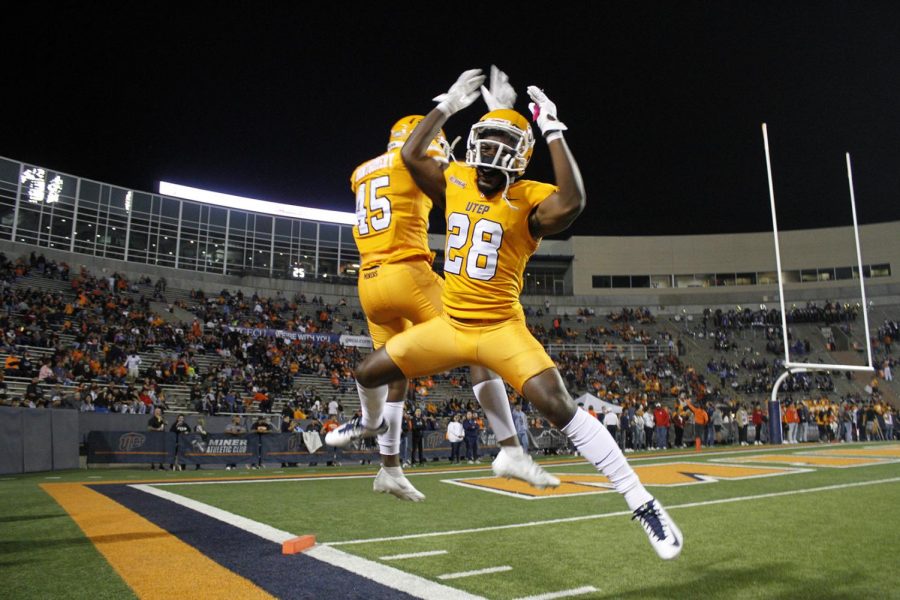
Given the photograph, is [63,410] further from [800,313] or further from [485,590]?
[800,313]

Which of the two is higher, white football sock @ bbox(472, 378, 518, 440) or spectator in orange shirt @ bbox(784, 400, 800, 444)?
white football sock @ bbox(472, 378, 518, 440)

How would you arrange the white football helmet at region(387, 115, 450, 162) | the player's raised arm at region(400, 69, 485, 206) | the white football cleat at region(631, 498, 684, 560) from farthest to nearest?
the white football helmet at region(387, 115, 450, 162)
the player's raised arm at region(400, 69, 485, 206)
the white football cleat at region(631, 498, 684, 560)

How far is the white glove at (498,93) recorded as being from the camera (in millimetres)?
5055

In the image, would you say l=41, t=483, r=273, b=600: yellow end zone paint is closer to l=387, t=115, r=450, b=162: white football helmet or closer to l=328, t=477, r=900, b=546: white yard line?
l=328, t=477, r=900, b=546: white yard line

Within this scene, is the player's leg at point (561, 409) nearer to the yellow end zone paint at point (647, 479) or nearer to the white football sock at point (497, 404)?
the white football sock at point (497, 404)

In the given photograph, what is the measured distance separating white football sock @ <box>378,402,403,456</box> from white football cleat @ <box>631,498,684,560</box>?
2.32 metres

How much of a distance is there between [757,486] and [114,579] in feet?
29.8

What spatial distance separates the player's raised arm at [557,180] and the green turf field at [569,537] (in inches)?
94.3

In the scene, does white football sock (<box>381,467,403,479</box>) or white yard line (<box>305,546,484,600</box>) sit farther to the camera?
white football sock (<box>381,467,403,479</box>)

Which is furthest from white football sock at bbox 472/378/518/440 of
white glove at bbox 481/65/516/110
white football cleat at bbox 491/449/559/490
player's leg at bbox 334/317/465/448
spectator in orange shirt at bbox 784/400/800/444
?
spectator in orange shirt at bbox 784/400/800/444

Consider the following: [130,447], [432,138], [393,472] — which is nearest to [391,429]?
[393,472]

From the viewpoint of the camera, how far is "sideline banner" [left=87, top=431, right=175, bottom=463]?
17000 mm

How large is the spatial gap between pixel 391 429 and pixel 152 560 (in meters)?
2.12

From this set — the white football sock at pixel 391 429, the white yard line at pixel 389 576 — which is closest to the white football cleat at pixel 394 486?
the white football sock at pixel 391 429
